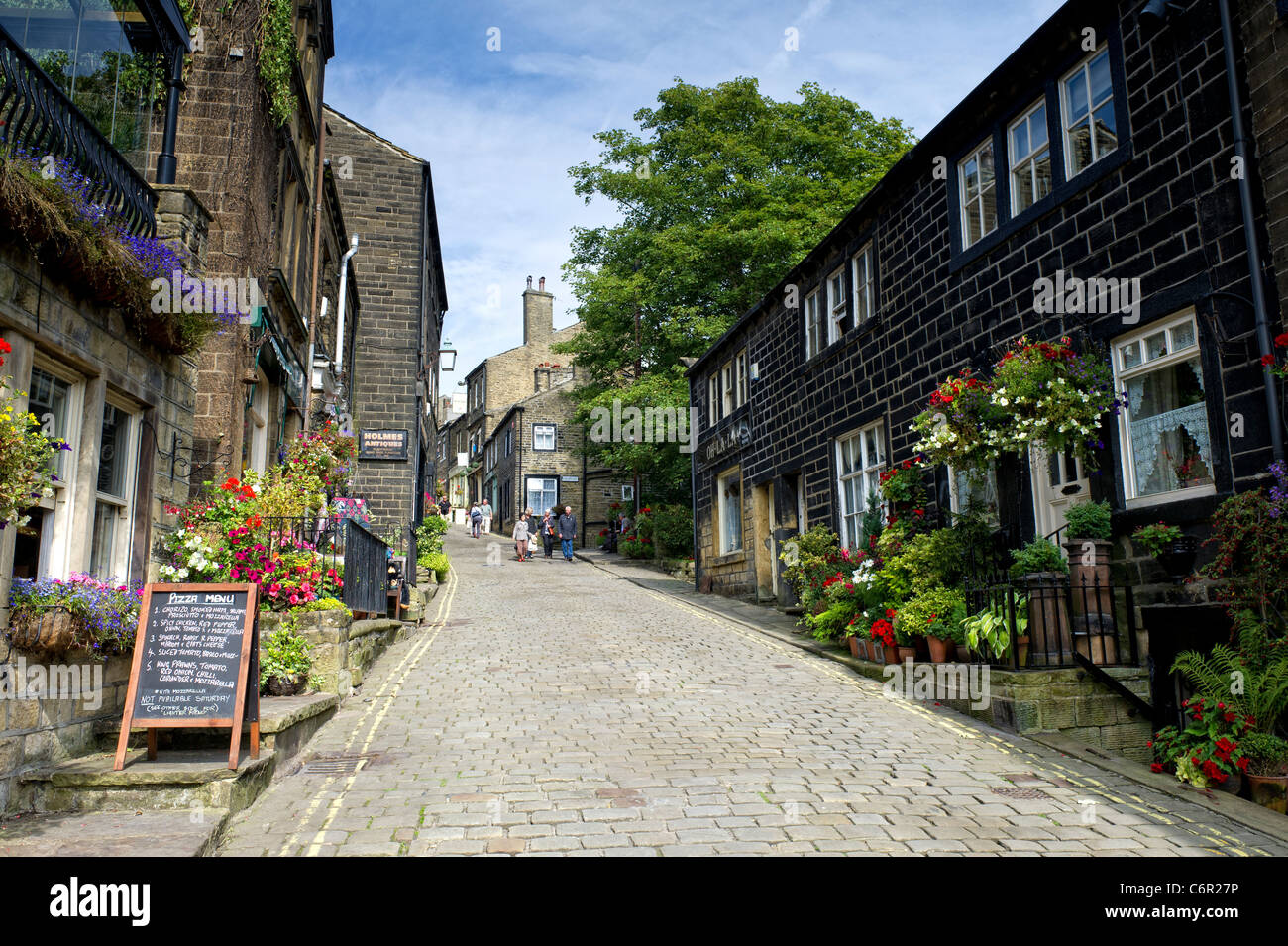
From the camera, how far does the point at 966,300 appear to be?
36.4 ft

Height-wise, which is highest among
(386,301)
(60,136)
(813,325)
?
(386,301)

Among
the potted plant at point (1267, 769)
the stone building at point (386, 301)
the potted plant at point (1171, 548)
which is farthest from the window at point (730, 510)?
the potted plant at point (1267, 769)

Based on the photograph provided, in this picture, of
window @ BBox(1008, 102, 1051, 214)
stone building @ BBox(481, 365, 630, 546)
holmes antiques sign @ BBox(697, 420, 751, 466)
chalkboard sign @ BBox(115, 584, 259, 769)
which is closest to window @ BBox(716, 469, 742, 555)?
holmes antiques sign @ BBox(697, 420, 751, 466)

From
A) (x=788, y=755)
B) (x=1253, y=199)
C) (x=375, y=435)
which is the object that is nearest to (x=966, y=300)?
(x=1253, y=199)

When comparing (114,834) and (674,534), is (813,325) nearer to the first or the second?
(674,534)

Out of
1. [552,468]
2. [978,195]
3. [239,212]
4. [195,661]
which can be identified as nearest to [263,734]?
[195,661]

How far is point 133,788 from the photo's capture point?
5.27 meters

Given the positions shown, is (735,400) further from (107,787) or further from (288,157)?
(107,787)

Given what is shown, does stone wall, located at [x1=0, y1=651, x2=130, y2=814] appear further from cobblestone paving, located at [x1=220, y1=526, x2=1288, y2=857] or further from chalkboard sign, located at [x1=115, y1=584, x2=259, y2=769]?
cobblestone paving, located at [x1=220, y1=526, x2=1288, y2=857]

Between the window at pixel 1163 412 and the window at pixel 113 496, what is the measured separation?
8.37m

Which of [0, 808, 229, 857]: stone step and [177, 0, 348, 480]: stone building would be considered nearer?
[0, 808, 229, 857]: stone step

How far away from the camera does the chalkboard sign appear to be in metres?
5.71

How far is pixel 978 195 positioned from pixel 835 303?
4.16 meters

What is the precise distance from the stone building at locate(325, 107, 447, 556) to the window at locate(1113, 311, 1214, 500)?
1566 centimetres
